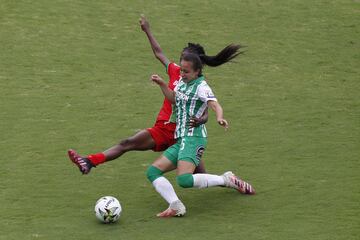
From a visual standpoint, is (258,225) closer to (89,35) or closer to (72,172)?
(72,172)

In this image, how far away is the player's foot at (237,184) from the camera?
31.5 feet

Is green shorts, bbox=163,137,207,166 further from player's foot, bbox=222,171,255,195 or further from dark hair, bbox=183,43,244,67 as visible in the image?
dark hair, bbox=183,43,244,67

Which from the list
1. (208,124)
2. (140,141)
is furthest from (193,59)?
(208,124)

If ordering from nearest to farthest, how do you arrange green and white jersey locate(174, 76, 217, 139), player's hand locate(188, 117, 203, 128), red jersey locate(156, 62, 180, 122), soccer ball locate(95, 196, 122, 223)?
soccer ball locate(95, 196, 122, 223)
player's hand locate(188, 117, 203, 128)
green and white jersey locate(174, 76, 217, 139)
red jersey locate(156, 62, 180, 122)

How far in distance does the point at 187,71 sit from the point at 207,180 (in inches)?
45.3

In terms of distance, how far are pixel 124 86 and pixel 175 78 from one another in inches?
122

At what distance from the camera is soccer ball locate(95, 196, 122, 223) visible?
28.9 feet

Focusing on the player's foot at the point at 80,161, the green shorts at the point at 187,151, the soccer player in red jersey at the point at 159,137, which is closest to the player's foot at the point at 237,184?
the soccer player in red jersey at the point at 159,137

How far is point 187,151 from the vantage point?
9.29 meters

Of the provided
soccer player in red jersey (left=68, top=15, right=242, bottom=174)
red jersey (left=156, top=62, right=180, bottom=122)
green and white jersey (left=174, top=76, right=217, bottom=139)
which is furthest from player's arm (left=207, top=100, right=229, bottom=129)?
red jersey (left=156, top=62, right=180, bottom=122)

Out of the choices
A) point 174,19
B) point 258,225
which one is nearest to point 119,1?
point 174,19

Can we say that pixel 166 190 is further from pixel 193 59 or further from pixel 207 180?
pixel 193 59

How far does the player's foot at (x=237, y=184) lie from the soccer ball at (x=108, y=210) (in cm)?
132

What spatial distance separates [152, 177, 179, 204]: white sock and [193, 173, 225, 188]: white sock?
0.27 meters
